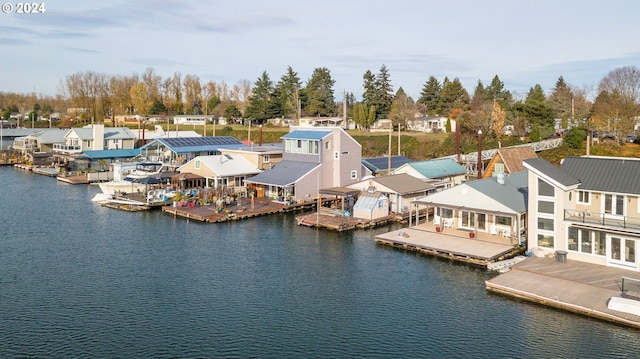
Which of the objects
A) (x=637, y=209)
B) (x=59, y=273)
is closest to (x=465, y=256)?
(x=637, y=209)

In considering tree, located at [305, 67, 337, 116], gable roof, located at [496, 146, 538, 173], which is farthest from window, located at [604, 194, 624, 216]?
tree, located at [305, 67, 337, 116]

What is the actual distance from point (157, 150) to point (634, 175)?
135 ft

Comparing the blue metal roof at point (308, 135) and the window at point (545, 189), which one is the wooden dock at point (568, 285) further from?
the blue metal roof at point (308, 135)

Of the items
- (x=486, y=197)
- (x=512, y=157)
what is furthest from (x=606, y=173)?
(x=512, y=157)

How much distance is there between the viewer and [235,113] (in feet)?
298

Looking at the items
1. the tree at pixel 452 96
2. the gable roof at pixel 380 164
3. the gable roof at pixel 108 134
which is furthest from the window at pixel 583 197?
the tree at pixel 452 96

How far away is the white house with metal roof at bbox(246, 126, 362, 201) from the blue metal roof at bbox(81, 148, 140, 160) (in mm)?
23040

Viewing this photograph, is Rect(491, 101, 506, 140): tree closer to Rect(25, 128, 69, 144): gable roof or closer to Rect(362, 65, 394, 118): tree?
Rect(362, 65, 394, 118): tree

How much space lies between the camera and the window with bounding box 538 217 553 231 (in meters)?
21.9

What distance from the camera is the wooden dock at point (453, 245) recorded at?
906 inches

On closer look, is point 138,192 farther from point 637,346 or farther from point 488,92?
point 488,92

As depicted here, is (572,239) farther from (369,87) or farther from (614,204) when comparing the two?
(369,87)

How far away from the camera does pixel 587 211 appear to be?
21.4 meters

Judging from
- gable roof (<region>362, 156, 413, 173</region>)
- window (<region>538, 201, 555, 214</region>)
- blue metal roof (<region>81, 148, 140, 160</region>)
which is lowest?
window (<region>538, 201, 555, 214</region>)
